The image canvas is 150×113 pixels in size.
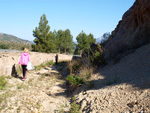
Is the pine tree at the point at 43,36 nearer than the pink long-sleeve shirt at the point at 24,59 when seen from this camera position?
No

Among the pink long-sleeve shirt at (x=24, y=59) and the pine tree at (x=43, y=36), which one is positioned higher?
the pine tree at (x=43, y=36)

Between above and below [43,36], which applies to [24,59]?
below

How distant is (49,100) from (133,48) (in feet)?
17.2

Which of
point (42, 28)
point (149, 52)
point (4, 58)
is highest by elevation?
point (42, 28)

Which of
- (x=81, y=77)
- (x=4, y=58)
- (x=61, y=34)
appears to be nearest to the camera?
(x=81, y=77)

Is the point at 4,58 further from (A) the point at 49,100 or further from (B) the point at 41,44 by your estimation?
(B) the point at 41,44

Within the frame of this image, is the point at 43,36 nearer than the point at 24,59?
No

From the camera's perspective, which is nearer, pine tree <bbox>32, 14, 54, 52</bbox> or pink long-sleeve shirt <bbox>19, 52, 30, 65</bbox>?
pink long-sleeve shirt <bbox>19, 52, 30, 65</bbox>

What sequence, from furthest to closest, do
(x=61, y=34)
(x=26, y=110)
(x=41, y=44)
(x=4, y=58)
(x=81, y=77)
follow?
(x=61, y=34) < (x=41, y=44) < (x=4, y=58) < (x=81, y=77) < (x=26, y=110)

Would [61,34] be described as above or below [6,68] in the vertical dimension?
above

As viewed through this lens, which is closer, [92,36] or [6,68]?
[6,68]

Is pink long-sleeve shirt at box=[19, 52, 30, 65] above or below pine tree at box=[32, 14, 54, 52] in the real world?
below

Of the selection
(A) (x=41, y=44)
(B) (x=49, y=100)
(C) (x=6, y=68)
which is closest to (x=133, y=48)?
(B) (x=49, y=100)

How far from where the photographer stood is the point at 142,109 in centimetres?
294
